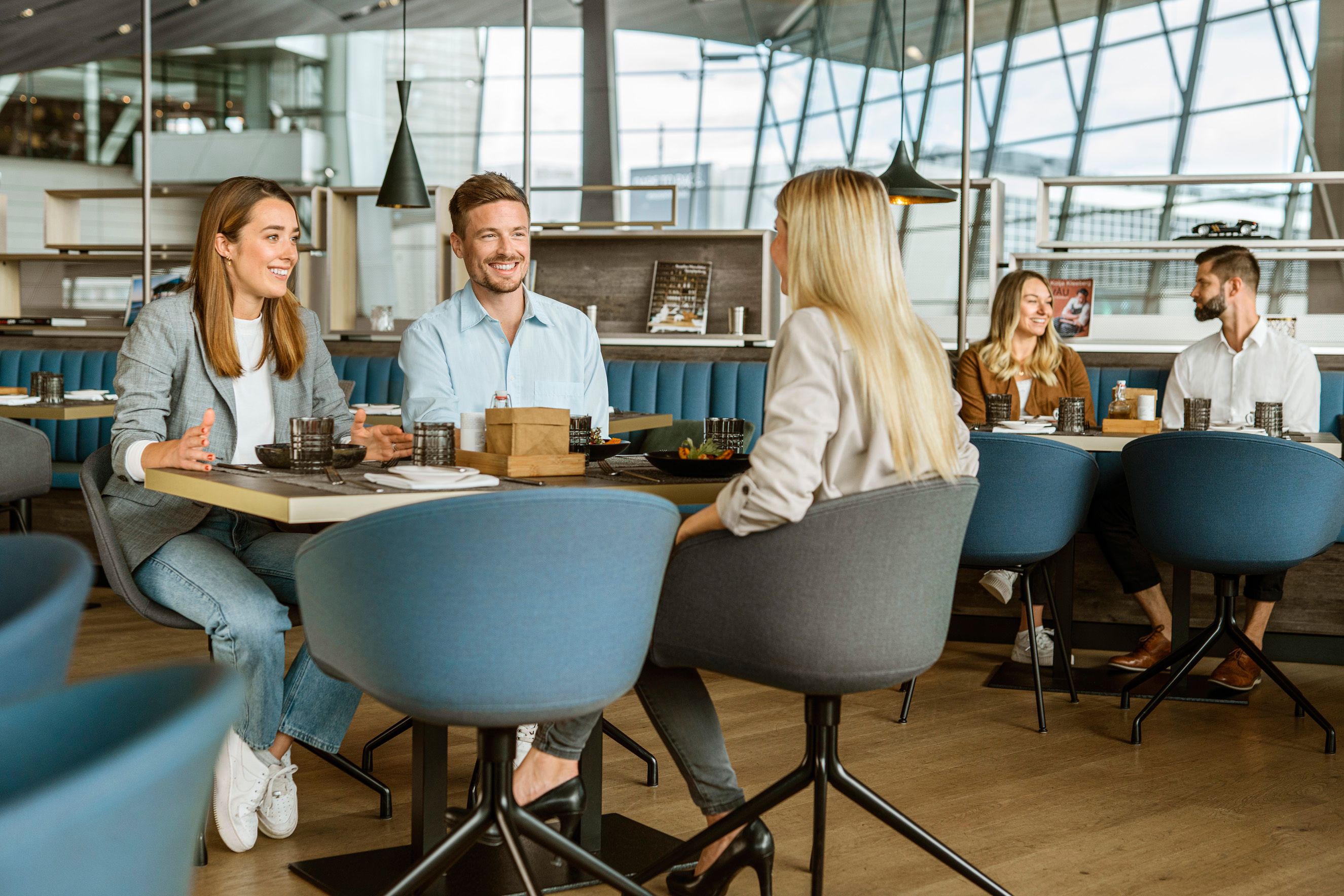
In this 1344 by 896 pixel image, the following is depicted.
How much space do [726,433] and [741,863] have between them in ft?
2.74

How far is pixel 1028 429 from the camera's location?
4027 millimetres

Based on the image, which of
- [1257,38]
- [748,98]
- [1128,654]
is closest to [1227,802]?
[1128,654]

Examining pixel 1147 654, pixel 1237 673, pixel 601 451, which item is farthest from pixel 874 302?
pixel 1147 654

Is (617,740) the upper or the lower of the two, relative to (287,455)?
lower

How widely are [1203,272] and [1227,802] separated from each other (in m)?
2.54

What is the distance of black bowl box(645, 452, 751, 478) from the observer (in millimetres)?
2318

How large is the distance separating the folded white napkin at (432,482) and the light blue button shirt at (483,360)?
2.28ft

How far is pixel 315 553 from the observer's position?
5.58 ft

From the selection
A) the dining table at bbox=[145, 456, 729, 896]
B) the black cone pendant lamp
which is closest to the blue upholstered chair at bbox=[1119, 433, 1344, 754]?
the dining table at bbox=[145, 456, 729, 896]

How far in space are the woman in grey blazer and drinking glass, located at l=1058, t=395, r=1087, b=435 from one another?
7.47 ft

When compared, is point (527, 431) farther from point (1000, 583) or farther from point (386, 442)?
point (1000, 583)

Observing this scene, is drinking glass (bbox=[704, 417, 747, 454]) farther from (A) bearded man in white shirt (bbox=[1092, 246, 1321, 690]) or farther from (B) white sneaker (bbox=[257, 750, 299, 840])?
(A) bearded man in white shirt (bbox=[1092, 246, 1321, 690])

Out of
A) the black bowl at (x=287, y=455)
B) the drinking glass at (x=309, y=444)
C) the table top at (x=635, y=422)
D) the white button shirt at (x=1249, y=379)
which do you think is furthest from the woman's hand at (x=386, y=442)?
the white button shirt at (x=1249, y=379)

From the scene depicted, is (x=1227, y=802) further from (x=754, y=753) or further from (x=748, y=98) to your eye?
(x=748, y=98)
